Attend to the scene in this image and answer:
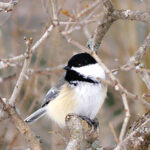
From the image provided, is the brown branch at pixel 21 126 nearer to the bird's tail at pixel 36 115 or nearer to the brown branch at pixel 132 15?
the bird's tail at pixel 36 115

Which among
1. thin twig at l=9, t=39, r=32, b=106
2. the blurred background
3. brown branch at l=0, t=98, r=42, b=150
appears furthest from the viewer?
the blurred background

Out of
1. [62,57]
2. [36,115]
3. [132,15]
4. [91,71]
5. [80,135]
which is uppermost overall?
[132,15]

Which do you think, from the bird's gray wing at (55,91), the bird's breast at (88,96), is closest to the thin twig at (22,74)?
the bird's breast at (88,96)

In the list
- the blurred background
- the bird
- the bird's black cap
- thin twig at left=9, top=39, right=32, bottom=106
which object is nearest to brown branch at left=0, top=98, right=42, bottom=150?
thin twig at left=9, top=39, right=32, bottom=106

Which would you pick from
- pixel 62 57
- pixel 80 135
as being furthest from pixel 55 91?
pixel 62 57

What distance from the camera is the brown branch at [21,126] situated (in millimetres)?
1989

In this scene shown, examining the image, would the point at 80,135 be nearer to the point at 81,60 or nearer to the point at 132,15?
the point at 81,60

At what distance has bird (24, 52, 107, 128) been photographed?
2.65 metres

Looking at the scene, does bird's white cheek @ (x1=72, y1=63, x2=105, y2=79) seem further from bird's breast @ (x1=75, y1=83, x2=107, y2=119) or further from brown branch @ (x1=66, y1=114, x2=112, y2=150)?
brown branch @ (x1=66, y1=114, x2=112, y2=150)

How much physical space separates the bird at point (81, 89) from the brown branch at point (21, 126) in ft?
2.16

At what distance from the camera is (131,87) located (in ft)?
14.4

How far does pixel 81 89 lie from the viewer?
266 centimetres

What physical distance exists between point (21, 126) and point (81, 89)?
2.40ft

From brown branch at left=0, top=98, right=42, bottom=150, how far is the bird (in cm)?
66
